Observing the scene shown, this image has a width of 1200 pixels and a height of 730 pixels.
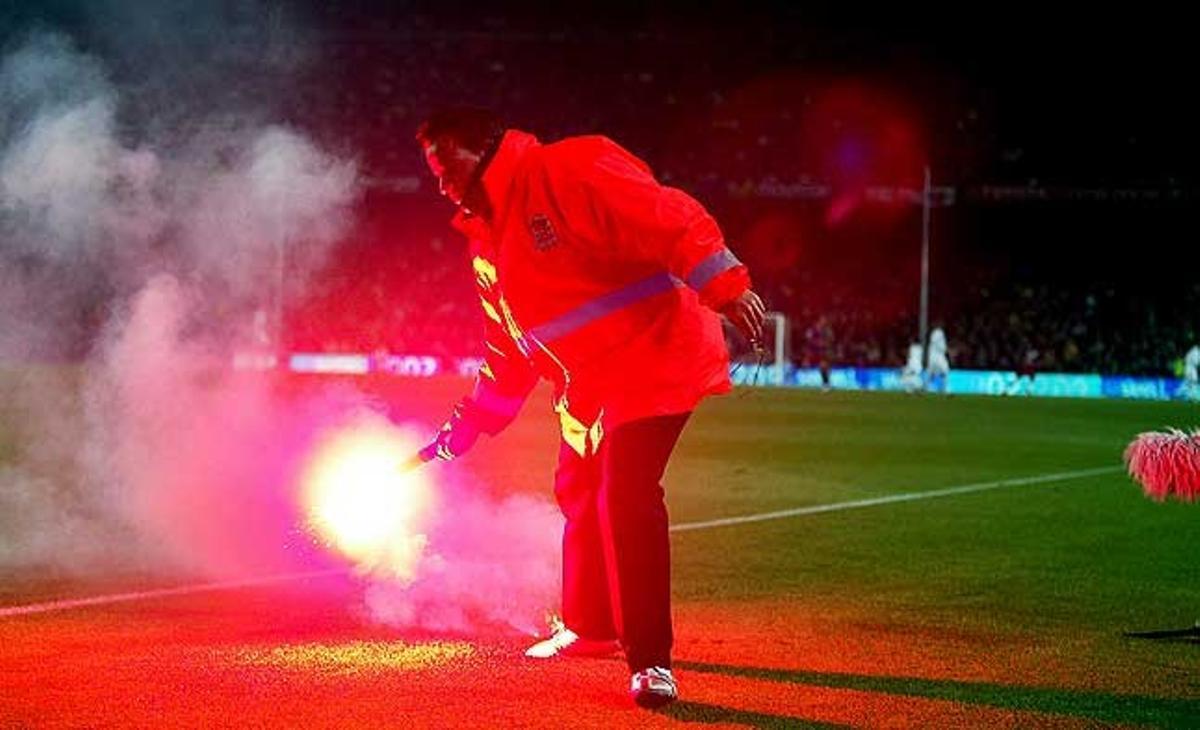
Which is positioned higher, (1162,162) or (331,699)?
(1162,162)

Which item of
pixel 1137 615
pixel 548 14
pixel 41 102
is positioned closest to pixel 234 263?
pixel 41 102

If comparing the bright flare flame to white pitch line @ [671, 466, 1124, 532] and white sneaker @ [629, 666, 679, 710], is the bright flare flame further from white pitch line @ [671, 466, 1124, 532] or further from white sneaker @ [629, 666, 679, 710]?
white pitch line @ [671, 466, 1124, 532]

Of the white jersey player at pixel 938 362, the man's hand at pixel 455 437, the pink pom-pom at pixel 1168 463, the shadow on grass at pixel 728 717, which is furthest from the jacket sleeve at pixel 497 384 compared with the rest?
the white jersey player at pixel 938 362

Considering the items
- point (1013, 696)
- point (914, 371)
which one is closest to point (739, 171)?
point (914, 371)

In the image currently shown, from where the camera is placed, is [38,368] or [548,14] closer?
[38,368]

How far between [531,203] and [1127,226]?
187ft

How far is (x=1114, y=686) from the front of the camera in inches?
244

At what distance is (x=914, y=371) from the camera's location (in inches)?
1849

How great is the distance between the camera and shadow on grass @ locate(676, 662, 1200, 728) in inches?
223

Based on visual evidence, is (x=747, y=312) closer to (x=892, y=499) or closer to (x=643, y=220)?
(x=643, y=220)

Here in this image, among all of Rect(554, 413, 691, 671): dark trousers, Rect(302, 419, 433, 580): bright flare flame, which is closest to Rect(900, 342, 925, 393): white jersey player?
Rect(302, 419, 433, 580): bright flare flame

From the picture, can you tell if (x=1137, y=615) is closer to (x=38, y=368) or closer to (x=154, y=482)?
(x=154, y=482)

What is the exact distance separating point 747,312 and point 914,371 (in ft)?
139

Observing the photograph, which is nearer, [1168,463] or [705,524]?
[1168,463]
